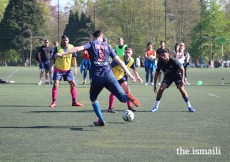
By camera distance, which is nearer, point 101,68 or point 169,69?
point 101,68

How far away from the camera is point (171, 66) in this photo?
1296cm

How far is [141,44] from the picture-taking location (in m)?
78.4

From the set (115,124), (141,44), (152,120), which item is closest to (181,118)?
(152,120)

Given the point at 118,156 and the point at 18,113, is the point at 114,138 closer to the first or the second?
the point at 118,156

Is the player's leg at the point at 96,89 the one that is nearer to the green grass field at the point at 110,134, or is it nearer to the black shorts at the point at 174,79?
the green grass field at the point at 110,134

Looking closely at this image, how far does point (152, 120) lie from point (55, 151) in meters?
4.04

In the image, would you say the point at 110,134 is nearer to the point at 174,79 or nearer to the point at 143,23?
the point at 174,79

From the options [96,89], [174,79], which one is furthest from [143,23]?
[96,89]

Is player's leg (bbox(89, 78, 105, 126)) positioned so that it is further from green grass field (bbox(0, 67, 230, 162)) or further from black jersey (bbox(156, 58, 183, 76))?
black jersey (bbox(156, 58, 183, 76))

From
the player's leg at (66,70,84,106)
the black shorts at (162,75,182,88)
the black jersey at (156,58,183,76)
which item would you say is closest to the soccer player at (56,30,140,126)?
the black jersey at (156,58,183,76)

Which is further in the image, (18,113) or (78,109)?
(78,109)

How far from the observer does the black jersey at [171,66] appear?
42.3 feet

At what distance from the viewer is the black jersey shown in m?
12.9

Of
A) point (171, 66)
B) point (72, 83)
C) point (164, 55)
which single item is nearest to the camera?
point (164, 55)
